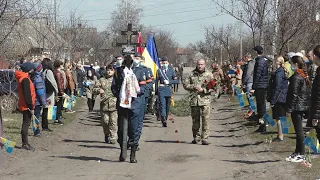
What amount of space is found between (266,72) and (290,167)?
15.3 ft

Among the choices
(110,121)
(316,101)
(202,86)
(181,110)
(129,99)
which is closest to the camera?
(316,101)

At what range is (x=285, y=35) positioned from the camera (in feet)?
61.4

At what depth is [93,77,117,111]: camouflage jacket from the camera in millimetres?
13625

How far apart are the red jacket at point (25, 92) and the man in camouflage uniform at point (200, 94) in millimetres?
3450

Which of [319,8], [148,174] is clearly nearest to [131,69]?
[148,174]

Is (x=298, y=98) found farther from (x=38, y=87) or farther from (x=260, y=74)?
(x=38, y=87)

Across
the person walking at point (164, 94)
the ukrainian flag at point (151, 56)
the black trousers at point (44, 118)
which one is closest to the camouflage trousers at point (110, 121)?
the black trousers at point (44, 118)

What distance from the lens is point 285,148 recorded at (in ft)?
39.3

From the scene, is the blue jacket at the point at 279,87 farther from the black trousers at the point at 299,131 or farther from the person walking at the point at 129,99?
the person walking at the point at 129,99

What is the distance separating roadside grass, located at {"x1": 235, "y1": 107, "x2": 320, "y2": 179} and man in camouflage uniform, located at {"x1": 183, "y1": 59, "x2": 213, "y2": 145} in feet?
4.68

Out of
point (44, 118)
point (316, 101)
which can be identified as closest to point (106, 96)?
point (44, 118)

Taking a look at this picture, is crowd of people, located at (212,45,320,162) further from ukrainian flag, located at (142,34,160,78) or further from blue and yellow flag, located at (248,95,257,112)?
ukrainian flag, located at (142,34,160,78)

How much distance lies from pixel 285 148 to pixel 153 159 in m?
2.77

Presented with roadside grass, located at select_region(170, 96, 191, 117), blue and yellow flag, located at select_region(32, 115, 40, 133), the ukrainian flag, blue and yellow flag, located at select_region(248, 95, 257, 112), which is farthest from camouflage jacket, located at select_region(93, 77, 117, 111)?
roadside grass, located at select_region(170, 96, 191, 117)
